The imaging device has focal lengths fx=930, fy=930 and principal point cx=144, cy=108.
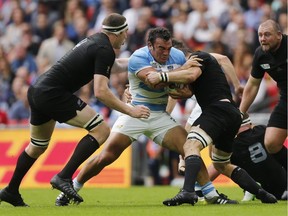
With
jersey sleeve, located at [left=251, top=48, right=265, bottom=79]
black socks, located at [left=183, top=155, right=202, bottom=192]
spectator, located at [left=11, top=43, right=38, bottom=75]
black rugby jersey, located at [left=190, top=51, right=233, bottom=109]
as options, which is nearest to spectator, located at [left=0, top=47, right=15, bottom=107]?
spectator, located at [left=11, top=43, right=38, bottom=75]

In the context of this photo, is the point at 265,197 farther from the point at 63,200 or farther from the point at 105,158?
the point at 63,200

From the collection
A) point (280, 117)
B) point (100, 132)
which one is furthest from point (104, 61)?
point (280, 117)

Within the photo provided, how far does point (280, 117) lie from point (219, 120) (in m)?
2.46

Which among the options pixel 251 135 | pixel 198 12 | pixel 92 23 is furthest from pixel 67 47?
pixel 251 135

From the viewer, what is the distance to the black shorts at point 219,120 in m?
11.1

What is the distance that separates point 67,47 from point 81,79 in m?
10.6

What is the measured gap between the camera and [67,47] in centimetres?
2205

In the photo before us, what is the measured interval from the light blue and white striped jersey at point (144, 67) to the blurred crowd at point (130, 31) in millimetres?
6415

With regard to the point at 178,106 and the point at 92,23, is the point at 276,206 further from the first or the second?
the point at 92,23

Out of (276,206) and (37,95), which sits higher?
(37,95)

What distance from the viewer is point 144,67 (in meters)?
11.5

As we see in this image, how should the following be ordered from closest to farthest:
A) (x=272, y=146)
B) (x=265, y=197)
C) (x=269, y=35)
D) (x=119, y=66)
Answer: (x=265, y=197)
(x=119, y=66)
(x=269, y=35)
(x=272, y=146)

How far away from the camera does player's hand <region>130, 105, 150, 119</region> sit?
11156 millimetres

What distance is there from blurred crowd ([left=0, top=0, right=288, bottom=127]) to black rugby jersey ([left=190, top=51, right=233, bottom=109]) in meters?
7.03
